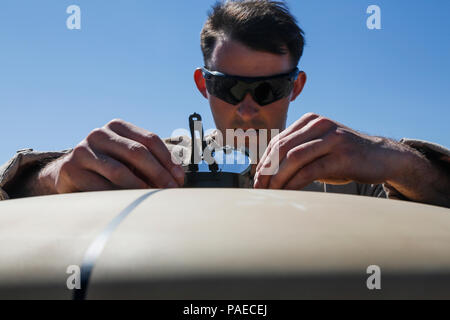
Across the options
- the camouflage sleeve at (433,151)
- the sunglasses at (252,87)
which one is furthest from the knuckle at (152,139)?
the sunglasses at (252,87)

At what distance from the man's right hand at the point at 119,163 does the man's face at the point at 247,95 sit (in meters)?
1.11

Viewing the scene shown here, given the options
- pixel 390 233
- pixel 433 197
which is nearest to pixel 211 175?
pixel 390 233

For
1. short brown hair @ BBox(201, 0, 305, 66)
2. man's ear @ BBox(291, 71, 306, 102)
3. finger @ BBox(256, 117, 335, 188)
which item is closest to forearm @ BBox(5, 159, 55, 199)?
finger @ BBox(256, 117, 335, 188)

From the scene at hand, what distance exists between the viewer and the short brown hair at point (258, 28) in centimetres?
217

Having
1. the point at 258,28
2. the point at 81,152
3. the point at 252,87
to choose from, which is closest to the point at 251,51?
the point at 258,28

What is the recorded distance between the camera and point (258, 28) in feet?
7.30

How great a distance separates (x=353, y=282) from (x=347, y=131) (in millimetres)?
531

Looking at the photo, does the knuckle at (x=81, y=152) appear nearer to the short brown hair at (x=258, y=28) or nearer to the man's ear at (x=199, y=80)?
the short brown hair at (x=258, y=28)

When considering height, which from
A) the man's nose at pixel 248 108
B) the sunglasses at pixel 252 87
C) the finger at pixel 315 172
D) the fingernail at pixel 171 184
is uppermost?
the sunglasses at pixel 252 87

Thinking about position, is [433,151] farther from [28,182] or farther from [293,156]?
[28,182]

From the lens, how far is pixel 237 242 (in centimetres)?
38

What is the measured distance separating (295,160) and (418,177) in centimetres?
42

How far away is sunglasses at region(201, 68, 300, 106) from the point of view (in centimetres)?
182

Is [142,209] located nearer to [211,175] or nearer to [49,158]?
[211,175]
